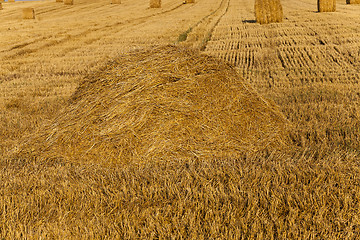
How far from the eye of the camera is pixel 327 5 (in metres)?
21.3

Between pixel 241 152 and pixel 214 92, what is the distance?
94 cm

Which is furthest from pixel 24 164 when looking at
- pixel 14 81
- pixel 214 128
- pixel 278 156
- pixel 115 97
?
pixel 14 81

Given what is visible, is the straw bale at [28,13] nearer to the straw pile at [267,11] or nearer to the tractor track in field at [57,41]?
the tractor track in field at [57,41]

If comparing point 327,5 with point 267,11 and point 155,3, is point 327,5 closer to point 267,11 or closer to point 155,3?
point 267,11

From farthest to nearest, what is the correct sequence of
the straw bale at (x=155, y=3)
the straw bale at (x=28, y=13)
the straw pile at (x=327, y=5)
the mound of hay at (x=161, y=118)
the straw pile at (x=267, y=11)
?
the straw bale at (x=155, y=3), the straw bale at (x=28, y=13), the straw pile at (x=327, y=5), the straw pile at (x=267, y=11), the mound of hay at (x=161, y=118)

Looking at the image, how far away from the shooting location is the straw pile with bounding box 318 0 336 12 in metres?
21.3

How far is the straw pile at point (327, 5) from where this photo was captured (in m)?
21.3

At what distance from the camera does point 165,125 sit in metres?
4.57

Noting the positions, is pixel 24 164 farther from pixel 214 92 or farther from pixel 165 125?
pixel 214 92

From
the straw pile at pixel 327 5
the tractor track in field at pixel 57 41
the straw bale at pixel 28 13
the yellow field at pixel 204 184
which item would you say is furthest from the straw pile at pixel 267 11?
the straw bale at pixel 28 13

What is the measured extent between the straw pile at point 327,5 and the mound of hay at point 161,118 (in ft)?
61.6

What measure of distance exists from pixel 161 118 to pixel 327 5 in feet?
65.9

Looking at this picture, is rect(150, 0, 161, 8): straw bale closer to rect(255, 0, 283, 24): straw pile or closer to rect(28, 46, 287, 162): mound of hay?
rect(255, 0, 283, 24): straw pile

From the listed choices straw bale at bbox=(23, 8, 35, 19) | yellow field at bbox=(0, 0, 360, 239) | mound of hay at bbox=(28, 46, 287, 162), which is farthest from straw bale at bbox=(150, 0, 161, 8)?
mound of hay at bbox=(28, 46, 287, 162)
